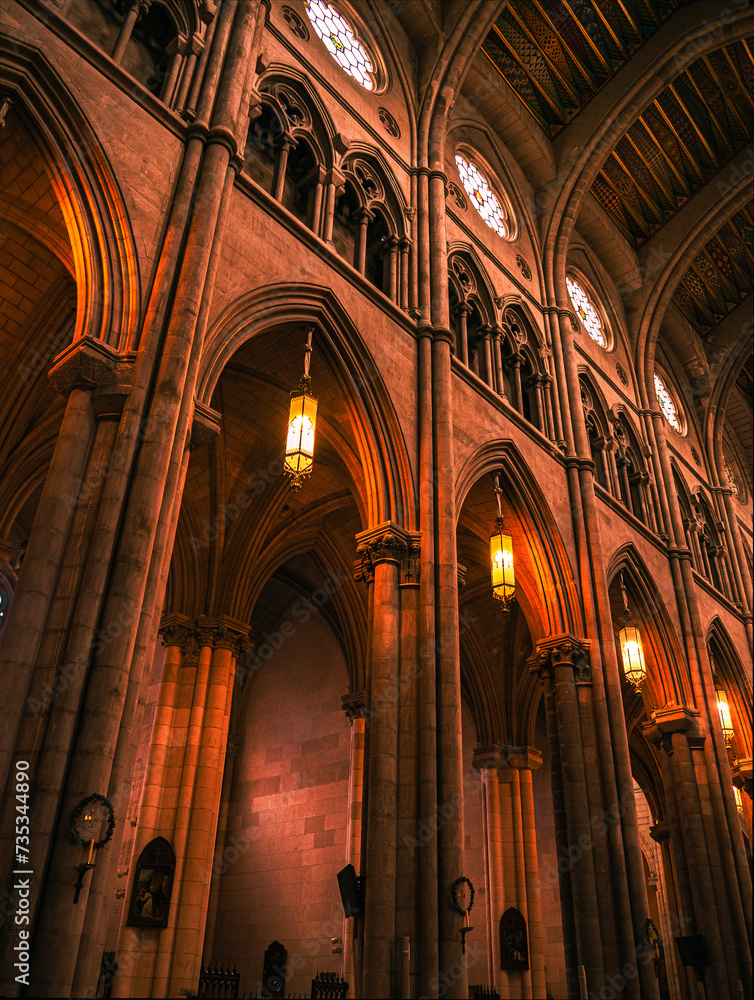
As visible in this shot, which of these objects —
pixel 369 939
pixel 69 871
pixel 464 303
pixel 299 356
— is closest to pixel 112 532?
pixel 69 871

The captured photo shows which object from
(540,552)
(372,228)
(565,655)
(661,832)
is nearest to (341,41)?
(372,228)

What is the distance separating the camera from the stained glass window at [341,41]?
14016mm

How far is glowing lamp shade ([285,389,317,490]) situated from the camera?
8.75 m

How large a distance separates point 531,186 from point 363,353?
10455 mm

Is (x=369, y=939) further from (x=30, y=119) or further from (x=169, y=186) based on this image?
(x=30, y=119)

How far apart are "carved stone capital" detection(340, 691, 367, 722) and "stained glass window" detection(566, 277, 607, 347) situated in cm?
988

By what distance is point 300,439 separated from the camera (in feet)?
29.2

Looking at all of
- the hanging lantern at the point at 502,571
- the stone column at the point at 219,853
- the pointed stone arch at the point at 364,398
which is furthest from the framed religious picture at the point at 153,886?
the hanging lantern at the point at 502,571

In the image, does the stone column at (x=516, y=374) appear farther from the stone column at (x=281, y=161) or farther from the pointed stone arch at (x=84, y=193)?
the pointed stone arch at (x=84, y=193)

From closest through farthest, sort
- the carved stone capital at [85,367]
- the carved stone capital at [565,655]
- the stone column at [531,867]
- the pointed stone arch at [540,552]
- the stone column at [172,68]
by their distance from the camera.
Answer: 1. the carved stone capital at [85,367]
2. the stone column at [172,68]
3. the carved stone capital at [565,655]
4. the pointed stone arch at [540,552]
5. the stone column at [531,867]

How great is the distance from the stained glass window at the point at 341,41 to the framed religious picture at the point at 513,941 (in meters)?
16.4

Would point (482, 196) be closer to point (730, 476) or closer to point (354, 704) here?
point (354, 704)

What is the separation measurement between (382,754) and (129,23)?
8.87 metres

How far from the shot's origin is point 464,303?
48.0 ft
